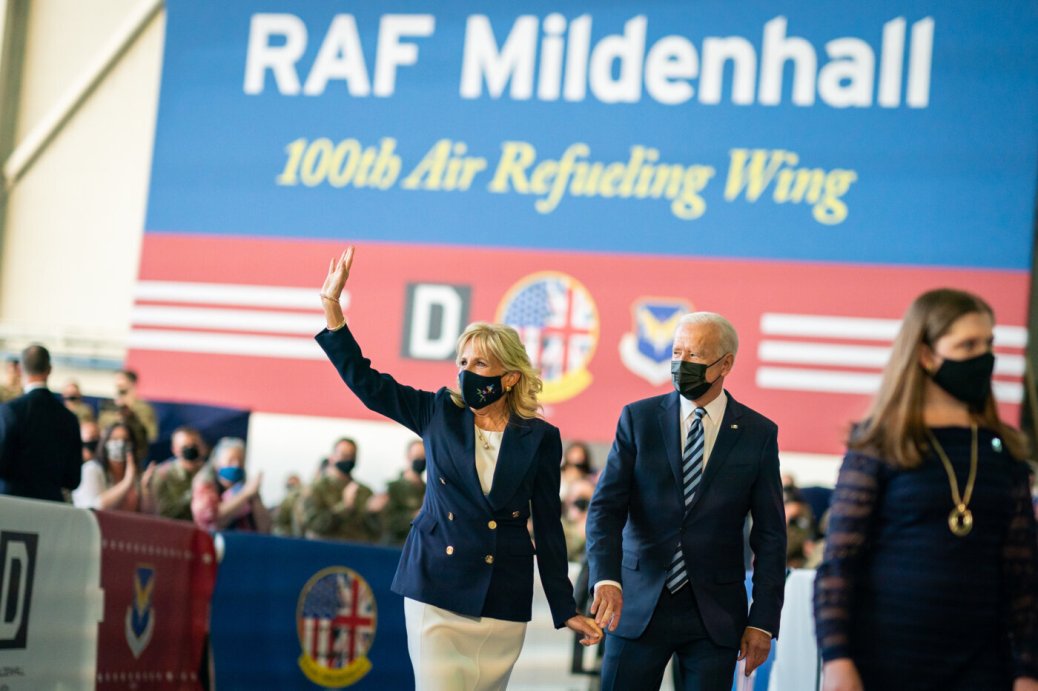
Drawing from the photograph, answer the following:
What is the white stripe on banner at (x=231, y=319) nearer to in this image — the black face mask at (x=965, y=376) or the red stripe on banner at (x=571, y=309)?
the red stripe on banner at (x=571, y=309)

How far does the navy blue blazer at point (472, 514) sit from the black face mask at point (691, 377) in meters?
0.42

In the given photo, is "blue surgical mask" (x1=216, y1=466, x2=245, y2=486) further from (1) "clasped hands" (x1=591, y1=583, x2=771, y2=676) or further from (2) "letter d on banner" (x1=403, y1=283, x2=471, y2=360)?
(1) "clasped hands" (x1=591, y1=583, x2=771, y2=676)

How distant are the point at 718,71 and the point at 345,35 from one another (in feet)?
11.7

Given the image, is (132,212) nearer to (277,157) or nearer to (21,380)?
(277,157)

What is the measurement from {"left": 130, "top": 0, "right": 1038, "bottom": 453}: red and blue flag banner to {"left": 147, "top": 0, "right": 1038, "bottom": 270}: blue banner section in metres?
0.02

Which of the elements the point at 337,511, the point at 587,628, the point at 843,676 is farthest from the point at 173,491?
the point at 843,676

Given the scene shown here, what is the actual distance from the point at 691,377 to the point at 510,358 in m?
0.54

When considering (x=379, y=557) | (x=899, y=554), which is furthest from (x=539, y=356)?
(x=899, y=554)

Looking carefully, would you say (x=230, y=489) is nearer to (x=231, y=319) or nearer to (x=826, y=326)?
(x=231, y=319)

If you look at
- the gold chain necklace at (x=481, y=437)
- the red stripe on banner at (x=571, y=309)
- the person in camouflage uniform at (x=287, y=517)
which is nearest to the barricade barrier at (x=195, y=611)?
the gold chain necklace at (x=481, y=437)

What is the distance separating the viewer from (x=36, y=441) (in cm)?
695

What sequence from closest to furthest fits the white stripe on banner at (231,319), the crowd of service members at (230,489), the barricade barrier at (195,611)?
1. the barricade barrier at (195,611)
2. the crowd of service members at (230,489)
3. the white stripe on banner at (231,319)

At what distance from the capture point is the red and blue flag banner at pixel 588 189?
11.8m

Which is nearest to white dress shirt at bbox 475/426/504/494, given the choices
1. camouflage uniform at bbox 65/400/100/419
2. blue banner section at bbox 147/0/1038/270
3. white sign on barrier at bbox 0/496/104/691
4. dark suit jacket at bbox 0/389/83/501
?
white sign on barrier at bbox 0/496/104/691
